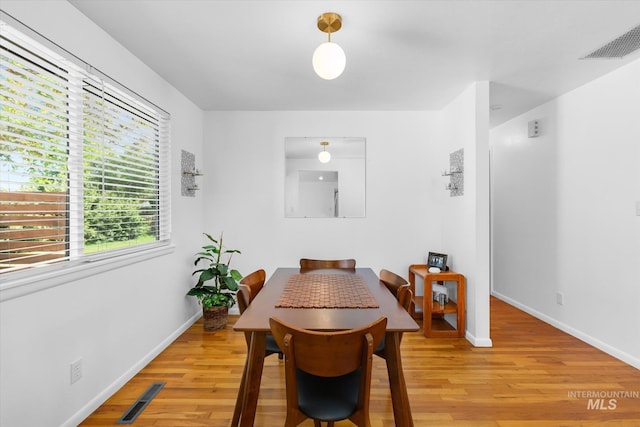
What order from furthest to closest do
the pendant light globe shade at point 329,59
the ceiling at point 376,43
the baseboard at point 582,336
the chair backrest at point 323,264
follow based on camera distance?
the chair backrest at point 323,264 → the baseboard at point 582,336 → the ceiling at point 376,43 → the pendant light globe shade at point 329,59

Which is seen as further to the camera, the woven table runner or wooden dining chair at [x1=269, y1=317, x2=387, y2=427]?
the woven table runner

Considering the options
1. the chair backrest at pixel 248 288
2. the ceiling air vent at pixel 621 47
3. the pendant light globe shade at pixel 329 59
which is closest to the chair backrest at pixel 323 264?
the chair backrest at pixel 248 288

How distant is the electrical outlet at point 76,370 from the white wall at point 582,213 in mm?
4025

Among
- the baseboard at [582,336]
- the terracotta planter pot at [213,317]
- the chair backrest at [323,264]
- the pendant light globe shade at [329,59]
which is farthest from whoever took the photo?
the terracotta planter pot at [213,317]

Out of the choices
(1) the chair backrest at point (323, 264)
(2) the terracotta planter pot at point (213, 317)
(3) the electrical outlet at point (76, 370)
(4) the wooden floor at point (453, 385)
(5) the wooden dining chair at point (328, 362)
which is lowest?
(4) the wooden floor at point (453, 385)

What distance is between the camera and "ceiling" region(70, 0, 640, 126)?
192 centimetres

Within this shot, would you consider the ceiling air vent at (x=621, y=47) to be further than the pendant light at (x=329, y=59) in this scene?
Yes

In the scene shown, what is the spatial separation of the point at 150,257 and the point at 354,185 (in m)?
2.33

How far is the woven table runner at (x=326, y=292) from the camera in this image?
183 cm

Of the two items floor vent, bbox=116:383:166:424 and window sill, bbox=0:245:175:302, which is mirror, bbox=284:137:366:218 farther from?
floor vent, bbox=116:383:166:424

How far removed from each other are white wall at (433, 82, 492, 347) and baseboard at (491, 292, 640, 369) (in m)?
0.94

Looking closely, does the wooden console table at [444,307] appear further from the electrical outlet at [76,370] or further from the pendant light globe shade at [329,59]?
the electrical outlet at [76,370]

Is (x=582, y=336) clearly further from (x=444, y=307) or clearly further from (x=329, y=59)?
(x=329, y=59)

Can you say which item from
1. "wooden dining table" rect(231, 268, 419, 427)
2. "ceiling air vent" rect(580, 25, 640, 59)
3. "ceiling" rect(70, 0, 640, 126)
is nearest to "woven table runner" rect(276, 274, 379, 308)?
"wooden dining table" rect(231, 268, 419, 427)
